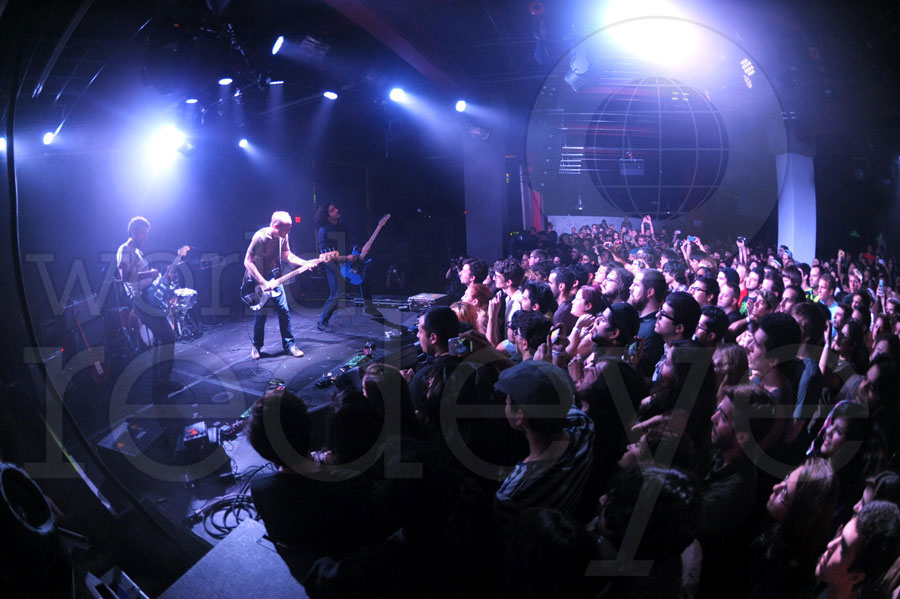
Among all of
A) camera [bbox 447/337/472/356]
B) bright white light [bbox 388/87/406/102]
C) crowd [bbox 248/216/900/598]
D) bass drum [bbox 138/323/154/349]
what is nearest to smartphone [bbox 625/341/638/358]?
crowd [bbox 248/216/900/598]

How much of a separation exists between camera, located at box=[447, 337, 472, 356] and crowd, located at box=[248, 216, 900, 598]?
0.4 inches

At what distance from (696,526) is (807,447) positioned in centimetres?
139

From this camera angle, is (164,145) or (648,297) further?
(164,145)

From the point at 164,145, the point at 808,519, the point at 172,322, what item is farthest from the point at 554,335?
the point at 164,145

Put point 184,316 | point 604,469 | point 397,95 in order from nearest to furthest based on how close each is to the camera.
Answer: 1. point 604,469
2. point 184,316
3. point 397,95

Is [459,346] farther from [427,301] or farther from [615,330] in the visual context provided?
[427,301]

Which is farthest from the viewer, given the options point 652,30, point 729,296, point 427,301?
point 427,301

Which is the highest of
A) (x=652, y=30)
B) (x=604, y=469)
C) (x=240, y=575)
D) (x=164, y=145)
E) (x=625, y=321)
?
(x=652, y=30)

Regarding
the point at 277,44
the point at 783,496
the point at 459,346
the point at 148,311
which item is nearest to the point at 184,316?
the point at 148,311

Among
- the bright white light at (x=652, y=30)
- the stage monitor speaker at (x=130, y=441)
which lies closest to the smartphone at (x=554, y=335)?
the stage monitor speaker at (x=130, y=441)

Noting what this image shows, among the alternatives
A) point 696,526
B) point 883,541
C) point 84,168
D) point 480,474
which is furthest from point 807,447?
point 84,168

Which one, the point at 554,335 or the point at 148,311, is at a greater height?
the point at 554,335

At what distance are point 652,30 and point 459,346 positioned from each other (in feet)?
16.3

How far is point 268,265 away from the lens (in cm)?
515
